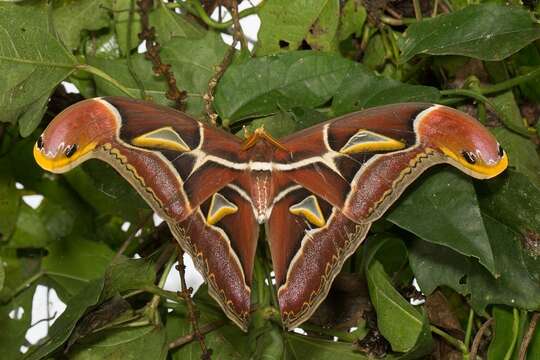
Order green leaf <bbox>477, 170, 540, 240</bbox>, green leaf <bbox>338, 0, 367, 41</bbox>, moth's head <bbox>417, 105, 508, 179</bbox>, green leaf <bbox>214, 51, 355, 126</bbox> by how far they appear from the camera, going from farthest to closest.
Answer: green leaf <bbox>338, 0, 367, 41</bbox> → green leaf <bbox>214, 51, 355, 126</bbox> → green leaf <bbox>477, 170, 540, 240</bbox> → moth's head <bbox>417, 105, 508, 179</bbox>

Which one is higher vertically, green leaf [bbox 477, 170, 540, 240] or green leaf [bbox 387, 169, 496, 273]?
green leaf [bbox 387, 169, 496, 273]

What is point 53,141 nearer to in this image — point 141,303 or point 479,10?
point 141,303

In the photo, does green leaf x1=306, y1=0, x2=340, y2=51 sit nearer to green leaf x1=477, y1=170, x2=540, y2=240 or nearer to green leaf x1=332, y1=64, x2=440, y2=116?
green leaf x1=332, y1=64, x2=440, y2=116

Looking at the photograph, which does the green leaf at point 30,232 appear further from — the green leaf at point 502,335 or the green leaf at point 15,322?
the green leaf at point 502,335

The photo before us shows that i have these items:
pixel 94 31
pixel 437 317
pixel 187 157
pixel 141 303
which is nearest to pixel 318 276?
pixel 187 157

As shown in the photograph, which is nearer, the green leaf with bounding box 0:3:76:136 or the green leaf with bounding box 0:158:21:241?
the green leaf with bounding box 0:3:76:136

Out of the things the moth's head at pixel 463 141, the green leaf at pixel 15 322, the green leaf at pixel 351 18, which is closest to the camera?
the moth's head at pixel 463 141

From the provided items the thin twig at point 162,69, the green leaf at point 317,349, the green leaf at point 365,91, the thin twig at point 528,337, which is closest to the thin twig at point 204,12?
the thin twig at point 162,69

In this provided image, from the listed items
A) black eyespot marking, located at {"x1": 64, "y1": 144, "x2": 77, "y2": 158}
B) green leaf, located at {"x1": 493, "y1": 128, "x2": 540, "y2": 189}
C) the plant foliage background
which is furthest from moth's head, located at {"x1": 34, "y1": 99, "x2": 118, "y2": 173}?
green leaf, located at {"x1": 493, "y1": 128, "x2": 540, "y2": 189}
